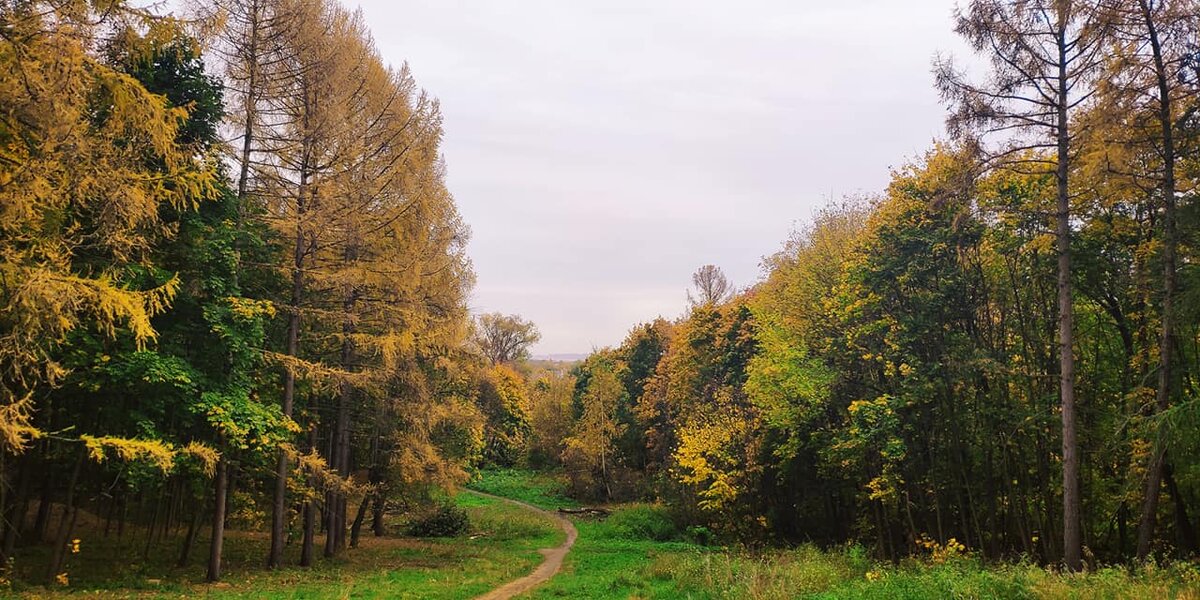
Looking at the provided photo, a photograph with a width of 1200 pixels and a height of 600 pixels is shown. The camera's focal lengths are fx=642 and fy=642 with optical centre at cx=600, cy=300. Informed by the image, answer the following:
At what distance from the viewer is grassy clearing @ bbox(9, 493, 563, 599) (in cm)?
1216

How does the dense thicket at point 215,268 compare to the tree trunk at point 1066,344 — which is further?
the tree trunk at point 1066,344

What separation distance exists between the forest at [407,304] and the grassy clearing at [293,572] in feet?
1.69

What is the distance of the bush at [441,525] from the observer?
2811 cm

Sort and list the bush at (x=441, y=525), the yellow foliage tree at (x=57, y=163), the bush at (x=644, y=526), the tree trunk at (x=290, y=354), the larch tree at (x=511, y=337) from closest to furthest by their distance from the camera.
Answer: the yellow foliage tree at (x=57, y=163)
the tree trunk at (x=290, y=354)
the bush at (x=441, y=525)
the bush at (x=644, y=526)
the larch tree at (x=511, y=337)

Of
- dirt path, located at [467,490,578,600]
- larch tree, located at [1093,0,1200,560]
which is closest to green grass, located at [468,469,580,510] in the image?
dirt path, located at [467,490,578,600]

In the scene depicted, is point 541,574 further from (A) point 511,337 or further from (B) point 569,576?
(A) point 511,337

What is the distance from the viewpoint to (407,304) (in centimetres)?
1658

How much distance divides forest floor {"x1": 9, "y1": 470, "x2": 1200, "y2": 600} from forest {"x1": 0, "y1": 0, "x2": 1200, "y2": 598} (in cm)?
75

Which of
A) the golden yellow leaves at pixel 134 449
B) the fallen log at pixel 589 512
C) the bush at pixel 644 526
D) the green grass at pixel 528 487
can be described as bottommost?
the green grass at pixel 528 487

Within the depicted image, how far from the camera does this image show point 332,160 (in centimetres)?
1521

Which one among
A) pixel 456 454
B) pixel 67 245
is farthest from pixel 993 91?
pixel 456 454

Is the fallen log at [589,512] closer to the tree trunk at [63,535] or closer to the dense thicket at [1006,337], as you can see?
the dense thicket at [1006,337]

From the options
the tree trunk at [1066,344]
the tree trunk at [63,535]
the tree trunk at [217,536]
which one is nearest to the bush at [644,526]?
the tree trunk at [217,536]

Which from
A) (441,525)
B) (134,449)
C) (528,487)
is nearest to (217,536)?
(134,449)
